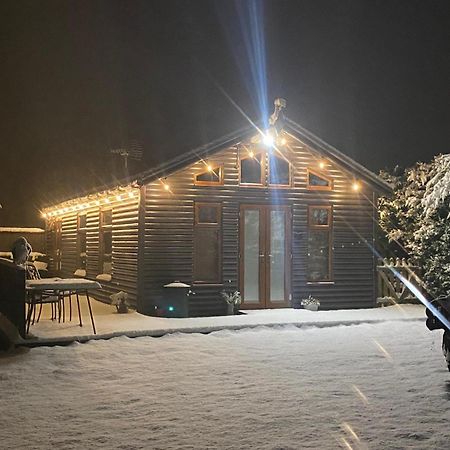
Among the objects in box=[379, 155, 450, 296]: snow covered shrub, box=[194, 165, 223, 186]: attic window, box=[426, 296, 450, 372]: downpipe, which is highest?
box=[194, 165, 223, 186]: attic window

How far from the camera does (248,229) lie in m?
12.6

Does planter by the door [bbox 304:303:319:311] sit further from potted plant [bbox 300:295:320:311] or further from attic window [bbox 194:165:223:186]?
attic window [bbox 194:165:223:186]

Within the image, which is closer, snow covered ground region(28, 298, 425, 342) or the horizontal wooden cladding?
snow covered ground region(28, 298, 425, 342)

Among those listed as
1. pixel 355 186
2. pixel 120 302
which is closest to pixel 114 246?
pixel 120 302

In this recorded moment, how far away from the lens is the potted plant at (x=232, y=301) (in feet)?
39.5

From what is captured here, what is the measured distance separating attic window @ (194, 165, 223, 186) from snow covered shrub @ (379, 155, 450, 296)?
13.9 ft

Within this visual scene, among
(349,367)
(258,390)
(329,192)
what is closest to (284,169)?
(329,192)


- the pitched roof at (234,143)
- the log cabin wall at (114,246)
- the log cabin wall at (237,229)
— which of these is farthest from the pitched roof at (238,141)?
the log cabin wall at (114,246)

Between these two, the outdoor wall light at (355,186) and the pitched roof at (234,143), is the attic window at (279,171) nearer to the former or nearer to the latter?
the pitched roof at (234,143)

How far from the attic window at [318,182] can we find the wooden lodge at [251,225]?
0.02 metres

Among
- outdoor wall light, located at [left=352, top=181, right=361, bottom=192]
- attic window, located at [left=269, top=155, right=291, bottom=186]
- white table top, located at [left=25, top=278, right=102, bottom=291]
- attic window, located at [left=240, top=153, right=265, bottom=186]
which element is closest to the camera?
white table top, located at [left=25, top=278, right=102, bottom=291]

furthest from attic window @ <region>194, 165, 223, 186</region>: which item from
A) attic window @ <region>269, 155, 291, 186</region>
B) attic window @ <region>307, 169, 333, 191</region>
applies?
attic window @ <region>307, 169, 333, 191</region>

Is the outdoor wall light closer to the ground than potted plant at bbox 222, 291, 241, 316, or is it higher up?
higher up

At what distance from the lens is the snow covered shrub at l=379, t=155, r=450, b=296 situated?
1244cm
